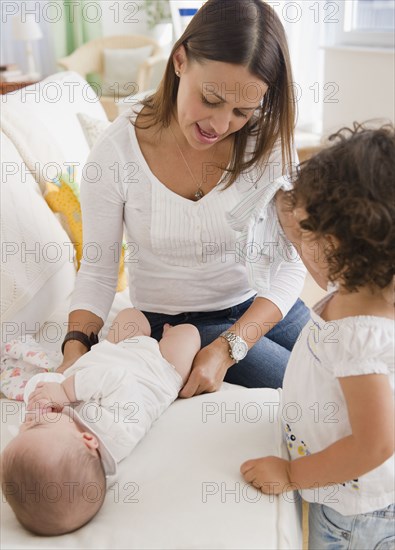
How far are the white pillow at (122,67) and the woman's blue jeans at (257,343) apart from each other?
390 cm

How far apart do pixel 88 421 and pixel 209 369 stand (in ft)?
0.98

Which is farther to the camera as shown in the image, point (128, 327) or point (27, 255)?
point (27, 255)

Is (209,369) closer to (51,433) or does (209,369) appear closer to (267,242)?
(267,242)

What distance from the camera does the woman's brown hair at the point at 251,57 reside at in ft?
4.14

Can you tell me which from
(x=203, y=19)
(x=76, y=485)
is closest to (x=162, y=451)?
(x=76, y=485)

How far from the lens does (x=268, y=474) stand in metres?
1.03

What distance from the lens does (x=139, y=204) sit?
148cm

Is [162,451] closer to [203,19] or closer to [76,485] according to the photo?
[76,485]

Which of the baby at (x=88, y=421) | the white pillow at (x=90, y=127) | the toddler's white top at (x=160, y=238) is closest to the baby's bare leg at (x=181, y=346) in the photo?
the baby at (x=88, y=421)

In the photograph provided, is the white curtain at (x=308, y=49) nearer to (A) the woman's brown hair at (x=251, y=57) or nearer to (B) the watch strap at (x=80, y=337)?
(A) the woman's brown hair at (x=251, y=57)

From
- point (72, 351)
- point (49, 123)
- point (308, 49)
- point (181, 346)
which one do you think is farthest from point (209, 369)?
point (308, 49)

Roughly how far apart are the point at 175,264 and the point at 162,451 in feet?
1.67

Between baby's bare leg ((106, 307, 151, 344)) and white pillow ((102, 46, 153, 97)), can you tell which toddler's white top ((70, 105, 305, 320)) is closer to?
baby's bare leg ((106, 307, 151, 344))

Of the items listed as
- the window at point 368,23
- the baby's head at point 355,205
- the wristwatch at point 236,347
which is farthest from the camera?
the window at point 368,23
